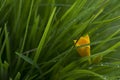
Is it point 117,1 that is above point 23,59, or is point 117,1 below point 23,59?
above

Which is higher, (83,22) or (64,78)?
(83,22)

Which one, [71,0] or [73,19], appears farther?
[71,0]

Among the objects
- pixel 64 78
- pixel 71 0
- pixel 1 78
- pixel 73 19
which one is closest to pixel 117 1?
pixel 71 0

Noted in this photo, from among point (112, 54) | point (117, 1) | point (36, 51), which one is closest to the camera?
point (36, 51)

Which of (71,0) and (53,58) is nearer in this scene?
(53,58)

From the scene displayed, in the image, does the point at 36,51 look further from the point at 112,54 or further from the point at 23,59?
the point at 112,54

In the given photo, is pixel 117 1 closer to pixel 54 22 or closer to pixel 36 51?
pixel 54 22

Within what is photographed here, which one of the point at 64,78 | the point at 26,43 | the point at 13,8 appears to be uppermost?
the point at 13,8

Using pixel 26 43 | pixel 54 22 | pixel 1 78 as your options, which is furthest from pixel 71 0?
pixel 1 78

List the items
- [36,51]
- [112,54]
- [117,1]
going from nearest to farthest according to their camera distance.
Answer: [36,51] < [112,54] < [117,1]
